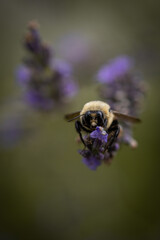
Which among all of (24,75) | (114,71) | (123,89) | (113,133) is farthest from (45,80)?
(113,133)

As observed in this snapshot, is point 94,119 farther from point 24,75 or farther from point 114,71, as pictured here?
point 24,75

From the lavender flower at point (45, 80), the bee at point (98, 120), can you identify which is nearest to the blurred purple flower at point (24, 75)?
the lavender flower at point (45, 80)

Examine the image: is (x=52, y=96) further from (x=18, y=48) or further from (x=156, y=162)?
(x=18, y=48)

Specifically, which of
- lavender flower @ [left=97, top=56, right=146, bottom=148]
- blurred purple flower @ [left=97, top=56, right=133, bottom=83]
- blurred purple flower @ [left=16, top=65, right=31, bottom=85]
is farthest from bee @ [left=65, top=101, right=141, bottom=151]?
blurred purple flower @ [left=16, top=65, right=31, bottom=85]

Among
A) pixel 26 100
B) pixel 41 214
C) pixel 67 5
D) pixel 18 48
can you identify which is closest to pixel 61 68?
pixel 26 100

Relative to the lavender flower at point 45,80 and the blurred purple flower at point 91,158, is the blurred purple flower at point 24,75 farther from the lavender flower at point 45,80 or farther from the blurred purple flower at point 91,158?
the blurred purple flower at point 91,158

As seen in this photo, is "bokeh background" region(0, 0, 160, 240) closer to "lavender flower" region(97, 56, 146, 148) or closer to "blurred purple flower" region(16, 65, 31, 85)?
"blurred purple flower" region(16, 65, 31, 85)
